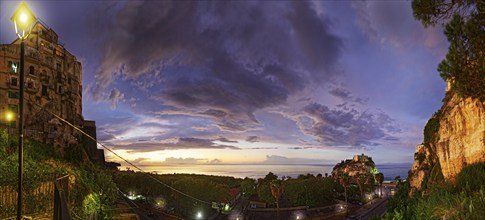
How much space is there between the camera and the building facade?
3875 cm

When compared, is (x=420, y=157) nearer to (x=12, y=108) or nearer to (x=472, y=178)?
(x=472, y=178)

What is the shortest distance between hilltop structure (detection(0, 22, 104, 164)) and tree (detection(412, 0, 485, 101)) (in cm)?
3862

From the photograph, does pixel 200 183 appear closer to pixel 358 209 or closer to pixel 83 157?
pixel 83 157

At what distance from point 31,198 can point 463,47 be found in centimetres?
2242

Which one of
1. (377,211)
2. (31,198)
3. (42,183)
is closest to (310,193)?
(377,211)

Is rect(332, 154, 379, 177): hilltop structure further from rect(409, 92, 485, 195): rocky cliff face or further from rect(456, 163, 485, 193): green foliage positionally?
rect(456, 163, 485, 193): green foliage

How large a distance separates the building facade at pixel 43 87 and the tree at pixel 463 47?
120 feet

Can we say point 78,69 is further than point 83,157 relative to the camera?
Yes

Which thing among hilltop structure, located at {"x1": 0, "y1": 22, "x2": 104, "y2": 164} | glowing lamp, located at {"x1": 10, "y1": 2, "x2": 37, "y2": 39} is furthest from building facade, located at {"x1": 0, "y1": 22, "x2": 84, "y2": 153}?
glowing lamp, located at {"x1": 10, "y1": 2, "x2": 37, "y2": 39}

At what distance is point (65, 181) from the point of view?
37.6ft

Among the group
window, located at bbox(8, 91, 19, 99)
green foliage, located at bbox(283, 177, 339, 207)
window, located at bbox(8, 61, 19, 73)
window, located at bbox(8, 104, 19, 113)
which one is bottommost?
green foliage, located at bbox(283, 177, 339, 207)

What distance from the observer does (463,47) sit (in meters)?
11.3

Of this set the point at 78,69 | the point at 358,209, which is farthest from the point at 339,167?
the point at 78,69

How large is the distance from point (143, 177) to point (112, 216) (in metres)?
41.6
